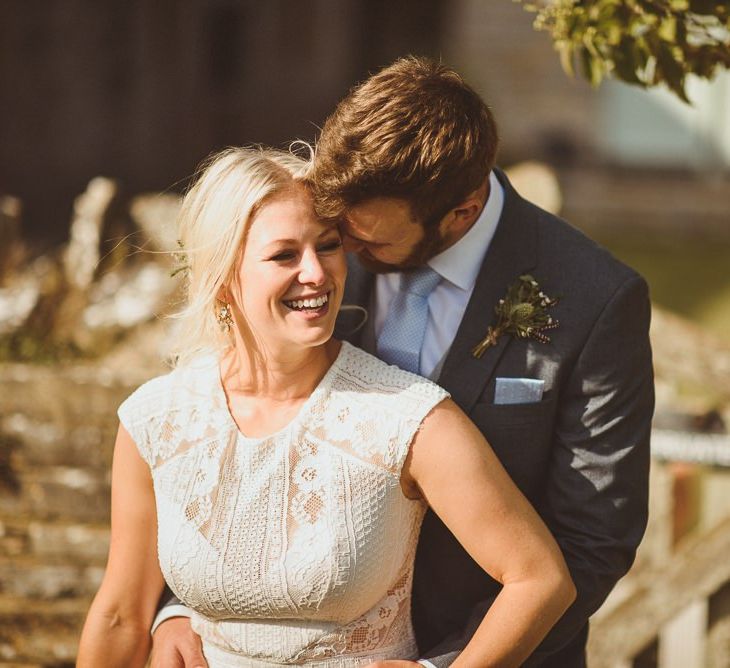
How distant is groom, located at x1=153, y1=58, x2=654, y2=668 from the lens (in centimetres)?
237

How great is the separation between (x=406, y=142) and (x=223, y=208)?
439mm

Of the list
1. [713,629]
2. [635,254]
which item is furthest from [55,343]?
[635,254]

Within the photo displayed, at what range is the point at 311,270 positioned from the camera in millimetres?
2395

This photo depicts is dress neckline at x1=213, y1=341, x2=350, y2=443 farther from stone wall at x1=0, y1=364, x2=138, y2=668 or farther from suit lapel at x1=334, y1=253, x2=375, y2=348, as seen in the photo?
stone wall at x1=0, y1=364, x2=138, y2=668

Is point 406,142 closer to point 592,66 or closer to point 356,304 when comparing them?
point 356,304

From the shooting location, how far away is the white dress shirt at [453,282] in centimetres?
264

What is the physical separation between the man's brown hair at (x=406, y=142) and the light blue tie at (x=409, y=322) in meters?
0.29

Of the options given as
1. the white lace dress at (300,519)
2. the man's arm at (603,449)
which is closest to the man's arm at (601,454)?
the man's arm at (603,449)

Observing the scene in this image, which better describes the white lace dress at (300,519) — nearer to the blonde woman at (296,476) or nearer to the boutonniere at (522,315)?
the blonde woman at (296,476)

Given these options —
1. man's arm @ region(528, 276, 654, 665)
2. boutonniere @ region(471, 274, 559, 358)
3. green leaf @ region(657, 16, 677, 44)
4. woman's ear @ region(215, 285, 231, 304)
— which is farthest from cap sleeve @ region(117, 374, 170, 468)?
green leaf @ region(657, 16, 677, 44)

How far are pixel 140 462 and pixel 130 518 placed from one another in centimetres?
14

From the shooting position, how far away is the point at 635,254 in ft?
38.4

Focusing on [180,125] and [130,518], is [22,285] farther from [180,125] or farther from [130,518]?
[180,125]

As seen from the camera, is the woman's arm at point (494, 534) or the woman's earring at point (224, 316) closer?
the woman's arm at point (494, 534)
